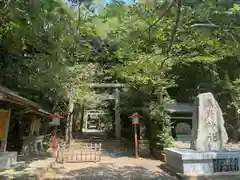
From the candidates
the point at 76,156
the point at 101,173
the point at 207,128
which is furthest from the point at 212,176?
the point at 76,156

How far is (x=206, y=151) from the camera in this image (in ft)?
25.4

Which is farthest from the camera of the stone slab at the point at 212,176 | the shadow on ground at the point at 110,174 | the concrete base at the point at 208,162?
the shadow on ground at the point at 110,174

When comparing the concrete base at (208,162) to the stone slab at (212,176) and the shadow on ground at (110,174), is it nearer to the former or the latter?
the stone slab at (212,176)

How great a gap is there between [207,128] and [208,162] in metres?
1.23

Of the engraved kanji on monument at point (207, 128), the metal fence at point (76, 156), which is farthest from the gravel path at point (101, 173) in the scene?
the engraved kanji on monument at point (207, 128)

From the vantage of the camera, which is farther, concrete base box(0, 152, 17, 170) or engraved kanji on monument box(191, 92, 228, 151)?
engraved kanji on monument box(191, 92, 228, 151)

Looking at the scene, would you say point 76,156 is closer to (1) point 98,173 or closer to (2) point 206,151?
(1) point 98,173

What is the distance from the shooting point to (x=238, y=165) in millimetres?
7457

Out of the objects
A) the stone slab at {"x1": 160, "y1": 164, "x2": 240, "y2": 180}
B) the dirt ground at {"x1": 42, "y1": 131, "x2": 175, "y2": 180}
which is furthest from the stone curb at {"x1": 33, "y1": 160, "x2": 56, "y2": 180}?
the stone slab at {"x1": 160, "y1": 164, "x2": 240, "y2": 180}

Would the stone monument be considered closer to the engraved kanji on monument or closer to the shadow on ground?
the engraved kanji on monument

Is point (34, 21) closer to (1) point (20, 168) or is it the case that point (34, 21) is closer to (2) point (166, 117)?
(1) point (20, 168)

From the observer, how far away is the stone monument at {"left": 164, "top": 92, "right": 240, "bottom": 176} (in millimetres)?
7246

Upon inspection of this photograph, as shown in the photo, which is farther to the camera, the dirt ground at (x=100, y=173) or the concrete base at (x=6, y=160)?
the dirt ground at (x=100, y=173)

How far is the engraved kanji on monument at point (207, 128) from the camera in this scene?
7.96 meters
